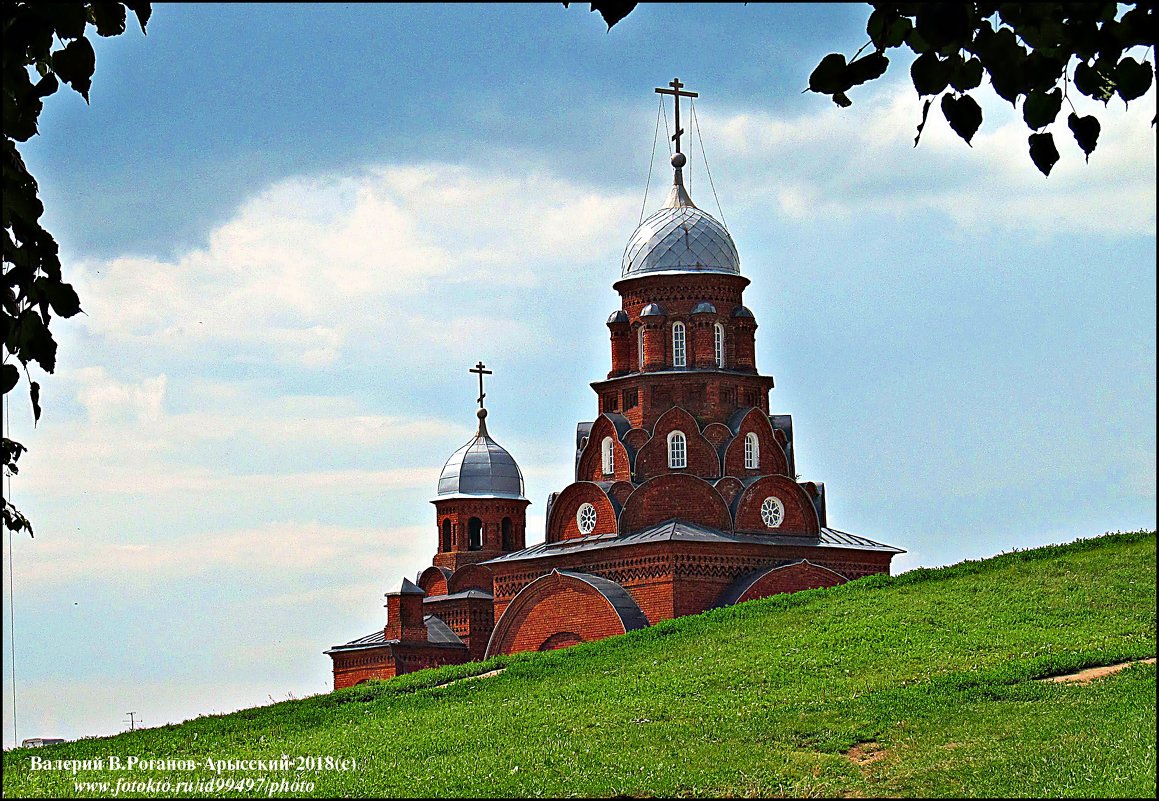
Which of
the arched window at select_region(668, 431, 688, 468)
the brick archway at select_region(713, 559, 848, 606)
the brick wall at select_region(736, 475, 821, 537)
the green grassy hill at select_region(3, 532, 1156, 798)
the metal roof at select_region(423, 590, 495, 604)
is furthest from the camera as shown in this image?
the metal roof at select_region(423, 590, 495, 604)

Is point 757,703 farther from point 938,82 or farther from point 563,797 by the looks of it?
point 938,82

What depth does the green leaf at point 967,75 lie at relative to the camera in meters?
4.53

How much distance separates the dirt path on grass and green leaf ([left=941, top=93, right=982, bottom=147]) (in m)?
9.13

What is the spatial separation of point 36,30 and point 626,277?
81.2ft

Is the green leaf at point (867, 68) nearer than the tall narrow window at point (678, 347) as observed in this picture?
Yes

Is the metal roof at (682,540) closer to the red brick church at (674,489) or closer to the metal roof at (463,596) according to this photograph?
the red brick church at (674,489)

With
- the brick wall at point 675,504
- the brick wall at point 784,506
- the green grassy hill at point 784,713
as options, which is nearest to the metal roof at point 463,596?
the brick wall at point 675,504

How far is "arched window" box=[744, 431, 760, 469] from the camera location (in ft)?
92.8

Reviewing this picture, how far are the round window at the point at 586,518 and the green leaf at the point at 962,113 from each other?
78.2 ft

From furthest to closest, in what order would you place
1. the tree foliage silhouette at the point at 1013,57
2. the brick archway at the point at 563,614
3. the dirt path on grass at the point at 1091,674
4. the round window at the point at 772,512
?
the round window at the point at 772,512 < the brick archway at the point at 563,614 < the dirt path on grass at the point at 1091,674 < the tree foliage silhouette at the point at 1013,57

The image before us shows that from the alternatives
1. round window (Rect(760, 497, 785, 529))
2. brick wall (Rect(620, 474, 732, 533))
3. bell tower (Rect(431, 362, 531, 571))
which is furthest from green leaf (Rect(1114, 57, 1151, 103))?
bell tower (Rect(431, 362, 531, 571))

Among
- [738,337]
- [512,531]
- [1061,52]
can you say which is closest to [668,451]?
[738,337]

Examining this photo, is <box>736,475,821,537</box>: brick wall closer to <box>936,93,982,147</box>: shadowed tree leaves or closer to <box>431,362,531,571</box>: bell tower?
<box>431,362,531,571</box>: bell tower

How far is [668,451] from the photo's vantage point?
91.1 feet
